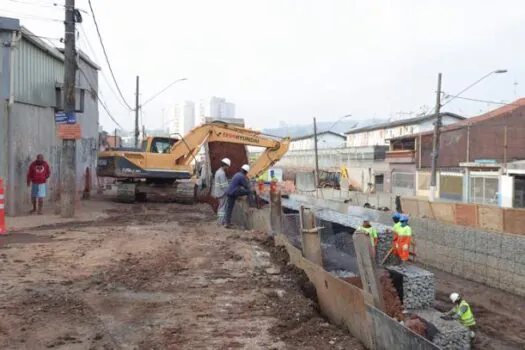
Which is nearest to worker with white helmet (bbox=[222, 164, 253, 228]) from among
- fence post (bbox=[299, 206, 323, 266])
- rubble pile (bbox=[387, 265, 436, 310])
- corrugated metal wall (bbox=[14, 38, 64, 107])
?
fence post (bbox=[299, 206, 323, 266])

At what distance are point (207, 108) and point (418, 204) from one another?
51.7 meters

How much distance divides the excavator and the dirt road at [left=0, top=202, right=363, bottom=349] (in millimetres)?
9226

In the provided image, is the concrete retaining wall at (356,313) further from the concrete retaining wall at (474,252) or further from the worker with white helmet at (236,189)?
the worker with white helmet at (236,189)

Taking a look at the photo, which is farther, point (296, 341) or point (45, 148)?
point (45, 148)

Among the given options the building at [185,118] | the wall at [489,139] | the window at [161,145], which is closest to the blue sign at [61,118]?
the window at [161,145]

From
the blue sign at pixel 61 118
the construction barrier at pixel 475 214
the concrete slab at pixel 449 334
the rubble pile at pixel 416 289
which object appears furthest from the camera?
the blue sign at pixel 61 118

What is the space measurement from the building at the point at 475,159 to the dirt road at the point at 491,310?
14344mm

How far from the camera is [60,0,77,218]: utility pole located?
1444 centimetres

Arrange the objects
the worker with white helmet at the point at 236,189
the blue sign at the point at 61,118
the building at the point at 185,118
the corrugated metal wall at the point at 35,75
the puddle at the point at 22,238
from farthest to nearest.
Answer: the building at the point at 185,118 < the corrugated metal wall at the point at 35,75 < the blue sign at the point at 61,118 < the worker with white helmet at the point at 236,189 < the puddle at the point at 22,238

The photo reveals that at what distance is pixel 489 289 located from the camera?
12.0m

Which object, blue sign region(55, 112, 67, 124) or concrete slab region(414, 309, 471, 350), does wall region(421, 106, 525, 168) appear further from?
concrete slab region(414, 309, 471, 350)

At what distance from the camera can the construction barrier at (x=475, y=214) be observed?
1366 centimetres

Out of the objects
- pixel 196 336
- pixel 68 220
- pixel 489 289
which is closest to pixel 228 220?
pixel 68 220

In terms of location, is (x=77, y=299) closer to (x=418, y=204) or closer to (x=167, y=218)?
(x=167, y=218)
